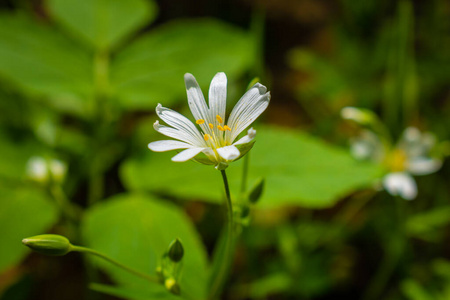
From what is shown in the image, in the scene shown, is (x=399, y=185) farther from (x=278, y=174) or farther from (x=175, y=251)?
(x=175, y=251)

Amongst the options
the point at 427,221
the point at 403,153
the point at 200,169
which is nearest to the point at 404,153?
the point at 403,153

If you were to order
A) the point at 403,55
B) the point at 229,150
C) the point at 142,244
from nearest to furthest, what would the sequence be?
1. the point at 229,150
2. the point at 142,244
3. the point at 403,55

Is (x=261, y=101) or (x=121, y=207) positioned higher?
(x=261, y=101)

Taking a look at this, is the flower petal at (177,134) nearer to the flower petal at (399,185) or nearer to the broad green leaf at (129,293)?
the broad green leaf at (129,293)

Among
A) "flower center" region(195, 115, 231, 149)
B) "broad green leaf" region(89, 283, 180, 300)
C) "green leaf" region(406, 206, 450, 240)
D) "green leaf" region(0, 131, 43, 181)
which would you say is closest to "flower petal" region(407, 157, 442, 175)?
"green leaf" region(406, 206, 450, 240)

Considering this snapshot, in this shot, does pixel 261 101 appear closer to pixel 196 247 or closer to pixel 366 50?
pixel 196 247

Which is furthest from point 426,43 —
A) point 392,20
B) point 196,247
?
point 196,247

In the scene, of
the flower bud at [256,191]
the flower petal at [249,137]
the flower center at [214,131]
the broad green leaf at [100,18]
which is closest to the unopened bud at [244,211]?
the flower bud at [256,191]
